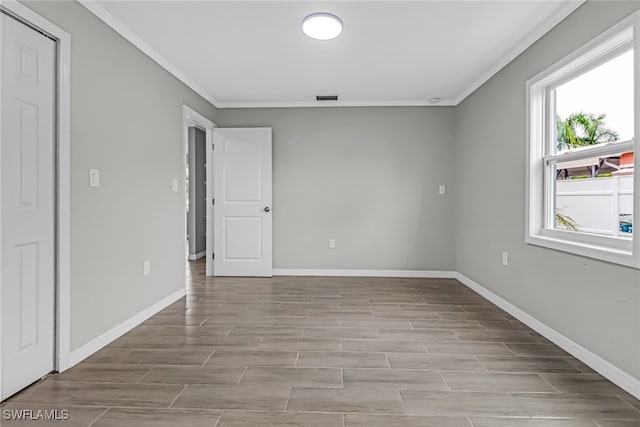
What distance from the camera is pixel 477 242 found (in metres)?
4.27

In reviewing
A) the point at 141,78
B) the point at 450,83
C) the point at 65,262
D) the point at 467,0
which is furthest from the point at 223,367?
the point at 450,83

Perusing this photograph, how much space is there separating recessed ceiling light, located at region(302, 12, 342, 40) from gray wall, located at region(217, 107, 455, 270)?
2189 millimetres

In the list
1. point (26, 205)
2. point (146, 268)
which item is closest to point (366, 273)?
point (146, 268)

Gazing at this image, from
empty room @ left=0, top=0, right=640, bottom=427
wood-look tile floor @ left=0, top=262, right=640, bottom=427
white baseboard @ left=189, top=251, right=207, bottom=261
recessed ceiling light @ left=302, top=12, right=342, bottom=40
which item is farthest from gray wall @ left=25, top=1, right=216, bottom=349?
white baseboard @ left=189, top=251, right=207, bottom=261

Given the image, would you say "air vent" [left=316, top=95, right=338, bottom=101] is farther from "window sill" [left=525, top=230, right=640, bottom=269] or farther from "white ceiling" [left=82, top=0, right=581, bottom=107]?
"window sill" [left=525, top=230, right=640, bottom=269]

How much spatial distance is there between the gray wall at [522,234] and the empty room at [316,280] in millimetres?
20

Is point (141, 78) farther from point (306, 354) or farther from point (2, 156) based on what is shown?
point (306, 354)

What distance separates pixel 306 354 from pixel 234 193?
3.01 m

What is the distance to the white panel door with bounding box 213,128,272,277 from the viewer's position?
5.01 meters

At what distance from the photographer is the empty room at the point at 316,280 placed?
6.30 feet

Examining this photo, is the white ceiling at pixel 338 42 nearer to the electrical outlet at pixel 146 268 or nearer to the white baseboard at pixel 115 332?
the electrical outlet at pixel 146 268

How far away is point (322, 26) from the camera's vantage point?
9.00ft

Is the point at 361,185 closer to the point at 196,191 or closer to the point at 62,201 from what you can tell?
the point at 196,191

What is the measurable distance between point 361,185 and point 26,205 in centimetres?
378
